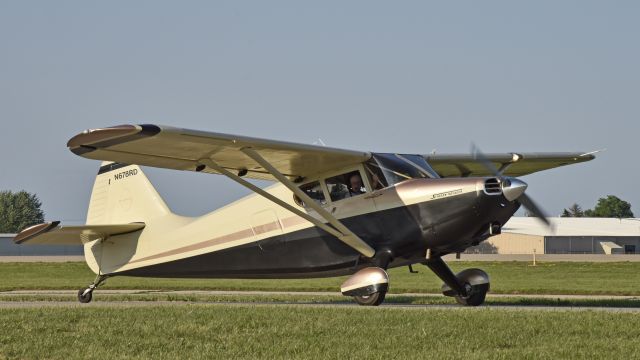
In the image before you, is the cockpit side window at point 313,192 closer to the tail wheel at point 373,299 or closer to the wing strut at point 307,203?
the wing strut at point 307,203

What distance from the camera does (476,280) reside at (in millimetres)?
16625

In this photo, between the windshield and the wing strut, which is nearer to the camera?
the wing strut

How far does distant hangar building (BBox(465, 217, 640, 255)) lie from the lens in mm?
101125

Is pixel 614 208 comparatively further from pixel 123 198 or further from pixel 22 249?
pixel 123 198

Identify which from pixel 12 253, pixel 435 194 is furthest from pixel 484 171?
pixel 12 253

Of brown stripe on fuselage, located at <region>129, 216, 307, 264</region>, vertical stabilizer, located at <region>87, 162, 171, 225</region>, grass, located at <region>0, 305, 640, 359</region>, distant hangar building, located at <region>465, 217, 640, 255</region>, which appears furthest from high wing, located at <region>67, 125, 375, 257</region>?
distant hangar building, located at <region>465, 217, 640, 255</region>

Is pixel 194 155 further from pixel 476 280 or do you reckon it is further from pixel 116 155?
pixel 476 280

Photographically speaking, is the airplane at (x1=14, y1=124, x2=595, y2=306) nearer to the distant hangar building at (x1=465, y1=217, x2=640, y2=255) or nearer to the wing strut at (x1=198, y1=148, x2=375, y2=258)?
the wing strut at (x1=198, y1=148, x2=375, y2=258)

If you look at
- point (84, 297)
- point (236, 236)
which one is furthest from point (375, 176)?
point (84, 297)

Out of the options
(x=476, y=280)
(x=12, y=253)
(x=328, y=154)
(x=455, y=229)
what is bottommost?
(x=12, y=253)

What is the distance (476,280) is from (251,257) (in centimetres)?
420

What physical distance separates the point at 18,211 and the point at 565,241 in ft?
293

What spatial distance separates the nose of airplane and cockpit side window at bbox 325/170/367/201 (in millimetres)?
2603

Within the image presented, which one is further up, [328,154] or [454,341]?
[328,154]
